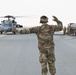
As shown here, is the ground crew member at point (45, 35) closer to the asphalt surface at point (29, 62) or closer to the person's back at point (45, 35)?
the person's back at point (45, 35)

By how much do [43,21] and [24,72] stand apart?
2957 mm

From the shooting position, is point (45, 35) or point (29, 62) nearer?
point (45, 35)

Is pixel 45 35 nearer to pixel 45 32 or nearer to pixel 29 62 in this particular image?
pixel 45 32

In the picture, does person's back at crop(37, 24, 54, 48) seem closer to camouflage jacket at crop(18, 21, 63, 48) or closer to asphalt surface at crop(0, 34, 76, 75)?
camouflage jacket at crop(18, 21, 63, 48)

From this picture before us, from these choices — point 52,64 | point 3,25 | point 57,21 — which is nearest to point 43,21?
point 57,21

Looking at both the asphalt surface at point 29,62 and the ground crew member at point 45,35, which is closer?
the ground crew member at point 45,35

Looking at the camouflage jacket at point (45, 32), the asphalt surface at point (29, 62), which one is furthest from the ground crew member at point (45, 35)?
the asphalt surface at point (29, 62)

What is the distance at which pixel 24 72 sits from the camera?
37.7 feet

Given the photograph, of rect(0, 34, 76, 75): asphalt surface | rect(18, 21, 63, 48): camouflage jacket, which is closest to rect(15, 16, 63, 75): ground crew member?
rect(18, 21, 63, 48): camouflage jacket

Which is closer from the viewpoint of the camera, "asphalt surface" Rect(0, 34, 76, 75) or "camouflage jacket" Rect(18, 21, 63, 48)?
"camouflage jacket" Rect(18, 21, 63, 48)

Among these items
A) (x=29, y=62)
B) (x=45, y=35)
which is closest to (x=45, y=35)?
(x=45, y=35)

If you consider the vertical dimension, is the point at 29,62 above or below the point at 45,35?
below

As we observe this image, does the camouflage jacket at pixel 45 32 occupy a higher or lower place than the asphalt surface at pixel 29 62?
higher

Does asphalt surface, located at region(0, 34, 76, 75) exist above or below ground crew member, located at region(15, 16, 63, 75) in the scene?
below
